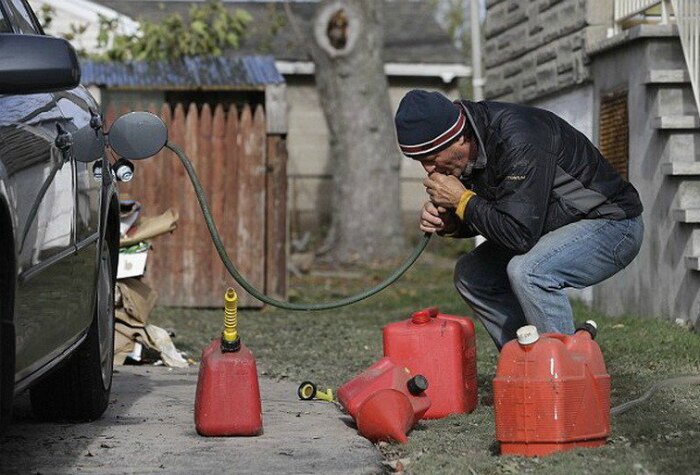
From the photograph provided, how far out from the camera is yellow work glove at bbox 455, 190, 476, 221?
592cm

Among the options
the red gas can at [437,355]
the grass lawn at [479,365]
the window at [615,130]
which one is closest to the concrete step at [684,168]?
the grass lawn at [479,365]

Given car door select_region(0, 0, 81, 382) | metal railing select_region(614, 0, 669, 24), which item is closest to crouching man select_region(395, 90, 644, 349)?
car door select_region(0, 0, 81, 382)

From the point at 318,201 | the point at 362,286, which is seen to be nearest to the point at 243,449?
the point at 362,286

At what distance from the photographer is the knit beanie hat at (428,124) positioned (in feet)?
19.2

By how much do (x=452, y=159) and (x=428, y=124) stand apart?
0.24 metres

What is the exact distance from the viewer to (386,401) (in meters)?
5.82

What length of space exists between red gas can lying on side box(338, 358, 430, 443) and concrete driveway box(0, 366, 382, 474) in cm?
9

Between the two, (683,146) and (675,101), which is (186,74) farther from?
(683,146)

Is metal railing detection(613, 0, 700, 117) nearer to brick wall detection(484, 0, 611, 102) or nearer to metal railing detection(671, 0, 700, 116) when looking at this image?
metal railing detection(671, 0, 700, 116)

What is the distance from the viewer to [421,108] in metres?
5.91

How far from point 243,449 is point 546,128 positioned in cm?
184

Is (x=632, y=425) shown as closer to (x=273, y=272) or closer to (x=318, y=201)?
(x=273, y=272)

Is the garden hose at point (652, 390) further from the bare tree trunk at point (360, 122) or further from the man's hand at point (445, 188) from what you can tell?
the bare tree trunk at point (360, 122)

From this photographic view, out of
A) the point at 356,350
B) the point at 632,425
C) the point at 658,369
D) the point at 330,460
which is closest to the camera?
the point at 330,460
